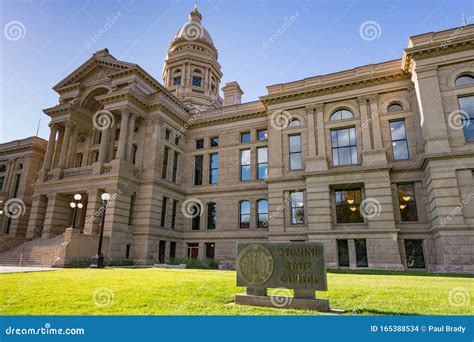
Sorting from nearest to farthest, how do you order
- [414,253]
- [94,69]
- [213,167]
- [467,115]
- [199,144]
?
[467,115] → [414,253] → [213,167] → [94,69] → [199,144]

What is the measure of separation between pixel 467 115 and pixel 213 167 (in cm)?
2310

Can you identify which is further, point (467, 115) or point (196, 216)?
point (196, 216)

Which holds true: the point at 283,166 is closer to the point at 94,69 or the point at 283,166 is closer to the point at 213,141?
the point at 213,141

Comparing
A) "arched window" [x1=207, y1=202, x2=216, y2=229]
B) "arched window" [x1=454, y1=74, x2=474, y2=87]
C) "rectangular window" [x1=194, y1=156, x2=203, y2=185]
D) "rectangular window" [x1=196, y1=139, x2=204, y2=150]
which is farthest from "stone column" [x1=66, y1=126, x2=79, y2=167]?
"arched window" [x1=454, y1=74, x2=474, y2=87]

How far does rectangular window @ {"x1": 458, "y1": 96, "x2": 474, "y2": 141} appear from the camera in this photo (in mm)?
21281

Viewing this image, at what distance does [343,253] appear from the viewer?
23.8 m

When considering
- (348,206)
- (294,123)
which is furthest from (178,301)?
(294,123)

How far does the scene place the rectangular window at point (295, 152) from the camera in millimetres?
27875

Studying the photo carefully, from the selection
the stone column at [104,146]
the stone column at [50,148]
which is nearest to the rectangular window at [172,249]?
the stone column at [104,146]

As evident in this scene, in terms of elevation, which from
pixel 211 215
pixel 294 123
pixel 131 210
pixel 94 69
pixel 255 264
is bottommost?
pixel 255 264

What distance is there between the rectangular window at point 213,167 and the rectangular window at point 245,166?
293cm

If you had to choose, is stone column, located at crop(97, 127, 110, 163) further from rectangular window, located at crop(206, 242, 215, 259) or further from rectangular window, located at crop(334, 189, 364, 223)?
rectangular window, located at crop(334, 189, 364, 223)

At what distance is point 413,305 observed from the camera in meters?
7.21

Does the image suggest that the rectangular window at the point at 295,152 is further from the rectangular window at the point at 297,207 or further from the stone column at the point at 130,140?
the stone column at the point at 130,140
